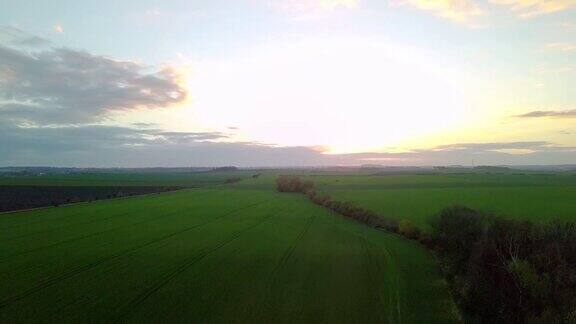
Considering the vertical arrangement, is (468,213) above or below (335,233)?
above

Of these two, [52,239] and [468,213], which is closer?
[468,213]

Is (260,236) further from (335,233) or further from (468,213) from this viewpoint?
(468,213)

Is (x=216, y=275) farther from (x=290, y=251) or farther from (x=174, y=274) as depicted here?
(x=290, y=251)

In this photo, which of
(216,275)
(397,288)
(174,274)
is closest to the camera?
(397,288)

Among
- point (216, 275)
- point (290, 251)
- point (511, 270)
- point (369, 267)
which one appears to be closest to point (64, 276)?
point (216, 275)

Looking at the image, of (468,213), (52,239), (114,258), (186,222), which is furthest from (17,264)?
(468,213)
